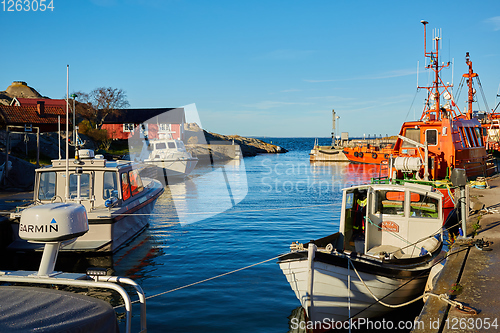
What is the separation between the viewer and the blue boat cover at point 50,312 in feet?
11.1

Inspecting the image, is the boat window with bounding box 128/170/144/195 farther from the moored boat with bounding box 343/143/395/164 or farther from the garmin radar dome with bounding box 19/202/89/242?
the moored boat with bounding box 343/143/395/164

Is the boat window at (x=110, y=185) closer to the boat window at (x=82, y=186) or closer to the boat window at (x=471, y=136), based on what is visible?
the boat window at (x=82, y=186)

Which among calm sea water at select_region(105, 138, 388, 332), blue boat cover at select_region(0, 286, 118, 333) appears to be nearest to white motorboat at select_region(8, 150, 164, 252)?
calm sea water at select_region(105, 138, 388, 332)

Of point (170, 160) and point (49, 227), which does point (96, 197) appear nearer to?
point (49, 227)

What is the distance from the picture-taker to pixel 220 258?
A: 12.5 m

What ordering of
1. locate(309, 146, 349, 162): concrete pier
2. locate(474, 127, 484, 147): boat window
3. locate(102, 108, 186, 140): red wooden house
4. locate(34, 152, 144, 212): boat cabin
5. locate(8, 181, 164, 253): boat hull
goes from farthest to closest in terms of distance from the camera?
locate(102, 108, 186, 140): red wooden house < locate(309, 146, 349, 162): concrete pier < locate(474, 127, 484, 147): boat window < locate(34, 152, 144, 212): boat cabin < locate(8, 181, 164, 253): boat hull

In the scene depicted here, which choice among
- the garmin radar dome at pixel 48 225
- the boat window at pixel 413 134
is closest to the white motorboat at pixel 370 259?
the garmin radar dome at pixel 48 225

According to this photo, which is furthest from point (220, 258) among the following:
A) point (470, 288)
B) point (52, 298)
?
point (52, 298)

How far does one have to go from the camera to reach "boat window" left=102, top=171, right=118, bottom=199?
41.4 feet

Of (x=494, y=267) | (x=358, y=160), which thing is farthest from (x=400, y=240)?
(x=358, y=160)

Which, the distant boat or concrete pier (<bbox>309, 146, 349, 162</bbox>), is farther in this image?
concrete pier (<bbox>309, 146, 349, 162</bbox>)

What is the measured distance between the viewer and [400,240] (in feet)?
29.2

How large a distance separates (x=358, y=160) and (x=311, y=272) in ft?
158

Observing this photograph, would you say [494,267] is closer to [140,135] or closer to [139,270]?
[139,270]
